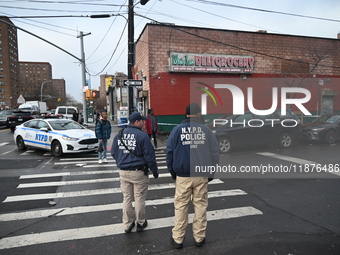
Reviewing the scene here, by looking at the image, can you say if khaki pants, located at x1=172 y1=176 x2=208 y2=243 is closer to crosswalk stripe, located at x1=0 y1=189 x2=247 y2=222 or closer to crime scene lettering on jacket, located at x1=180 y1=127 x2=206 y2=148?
crime scene lettering on jacket, located at x1=180 y1=127 x2=206 y2=148

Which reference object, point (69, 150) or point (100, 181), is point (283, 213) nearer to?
point (100, 181)

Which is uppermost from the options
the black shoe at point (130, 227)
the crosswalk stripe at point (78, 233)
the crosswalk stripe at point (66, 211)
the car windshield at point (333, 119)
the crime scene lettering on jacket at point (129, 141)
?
the crime scene lettering on jacket at point (129, 141)

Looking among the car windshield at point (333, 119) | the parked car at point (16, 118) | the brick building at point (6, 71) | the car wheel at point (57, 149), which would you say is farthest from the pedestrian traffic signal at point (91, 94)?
the brick building at point (6, 71)

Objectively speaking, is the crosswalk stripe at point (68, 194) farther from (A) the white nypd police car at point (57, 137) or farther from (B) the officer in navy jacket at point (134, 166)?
(A) the white nypd police car at point (57, 137)

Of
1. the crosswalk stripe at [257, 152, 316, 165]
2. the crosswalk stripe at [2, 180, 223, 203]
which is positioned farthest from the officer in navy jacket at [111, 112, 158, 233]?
the crosswalk stripe at [257, 152, 316, 165]

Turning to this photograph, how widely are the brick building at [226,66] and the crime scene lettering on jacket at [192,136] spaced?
13.6m

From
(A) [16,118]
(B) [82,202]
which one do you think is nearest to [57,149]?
(B) [82,202]

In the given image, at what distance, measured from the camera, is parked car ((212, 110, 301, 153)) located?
34.5 ft

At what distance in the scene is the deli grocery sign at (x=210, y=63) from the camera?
17.0 meters

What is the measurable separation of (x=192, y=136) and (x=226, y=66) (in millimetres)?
15654

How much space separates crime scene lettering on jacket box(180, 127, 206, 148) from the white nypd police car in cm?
751

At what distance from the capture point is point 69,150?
9.79 m

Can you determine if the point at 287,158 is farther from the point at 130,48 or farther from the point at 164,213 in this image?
the point at 130,48

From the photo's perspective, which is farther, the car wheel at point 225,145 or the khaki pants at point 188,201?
the car wheel at point 225,145
